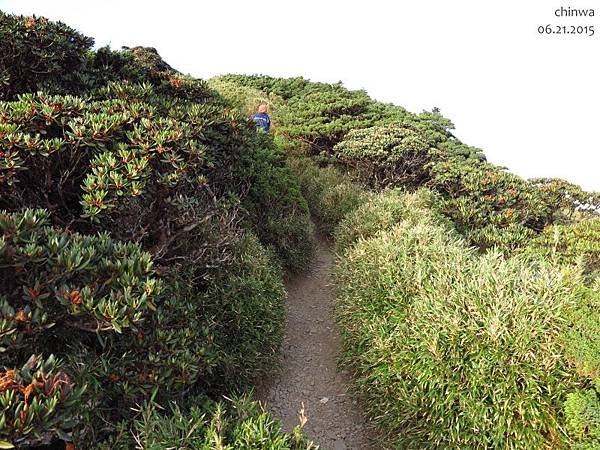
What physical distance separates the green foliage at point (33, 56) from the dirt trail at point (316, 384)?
4.83m

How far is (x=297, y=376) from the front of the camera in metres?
5.41

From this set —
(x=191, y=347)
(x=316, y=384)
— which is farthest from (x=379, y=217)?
(x=191, y=347)

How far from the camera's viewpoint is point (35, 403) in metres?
1.80

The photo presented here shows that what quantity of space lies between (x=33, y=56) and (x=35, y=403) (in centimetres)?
518

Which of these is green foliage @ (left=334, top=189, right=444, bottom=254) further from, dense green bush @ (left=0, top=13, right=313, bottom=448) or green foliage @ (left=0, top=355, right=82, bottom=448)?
green foliage @ (left=0, top=355, right=82, bottom=448)

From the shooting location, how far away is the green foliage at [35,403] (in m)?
1.76

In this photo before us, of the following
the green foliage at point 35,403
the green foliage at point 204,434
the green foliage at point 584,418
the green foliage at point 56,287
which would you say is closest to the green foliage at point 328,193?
the green foliage at point 584,418

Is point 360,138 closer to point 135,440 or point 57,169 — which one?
point 57,169

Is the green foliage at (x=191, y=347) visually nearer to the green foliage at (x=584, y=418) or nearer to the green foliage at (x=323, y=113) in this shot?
the green foliage at (x=584, y=418)

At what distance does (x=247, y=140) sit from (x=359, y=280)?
2.77 meters

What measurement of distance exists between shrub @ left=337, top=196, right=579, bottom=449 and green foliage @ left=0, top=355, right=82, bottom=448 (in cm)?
309

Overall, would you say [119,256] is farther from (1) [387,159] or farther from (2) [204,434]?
(1) [387,159]

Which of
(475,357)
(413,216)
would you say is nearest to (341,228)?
(413,216)

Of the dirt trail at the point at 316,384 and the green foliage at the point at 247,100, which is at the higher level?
the green foliage at the point at 247,100
